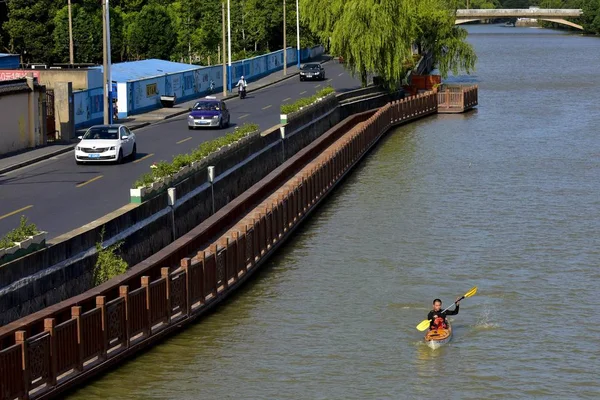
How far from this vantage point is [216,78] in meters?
91.6

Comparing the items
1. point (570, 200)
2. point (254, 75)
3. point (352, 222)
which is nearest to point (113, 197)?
point (352, 222)

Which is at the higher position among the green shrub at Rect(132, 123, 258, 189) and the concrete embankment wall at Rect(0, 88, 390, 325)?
the green shrub at Rect(132, 123, 258, 189)

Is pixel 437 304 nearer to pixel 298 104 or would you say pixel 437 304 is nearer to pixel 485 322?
pixel 485 322

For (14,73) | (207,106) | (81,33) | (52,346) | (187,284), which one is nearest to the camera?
(52,346)

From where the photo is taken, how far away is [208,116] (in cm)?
6209

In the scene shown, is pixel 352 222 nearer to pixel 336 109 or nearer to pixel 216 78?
pixel 336 109

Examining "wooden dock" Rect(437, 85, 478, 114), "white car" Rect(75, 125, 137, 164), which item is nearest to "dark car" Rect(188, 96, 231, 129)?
"white car" Rect(75, 125, 137, 164)

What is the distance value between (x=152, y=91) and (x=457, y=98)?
25.8 meters

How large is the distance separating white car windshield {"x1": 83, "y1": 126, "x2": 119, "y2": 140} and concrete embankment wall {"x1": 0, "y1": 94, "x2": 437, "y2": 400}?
7.80 m

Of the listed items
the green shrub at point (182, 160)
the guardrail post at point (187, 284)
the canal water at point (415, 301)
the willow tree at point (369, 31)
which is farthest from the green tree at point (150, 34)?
the guardrail post at point (187, 284)

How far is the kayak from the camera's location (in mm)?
28766

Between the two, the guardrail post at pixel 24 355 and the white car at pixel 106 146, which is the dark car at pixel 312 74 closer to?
the white car at pixel 106 146

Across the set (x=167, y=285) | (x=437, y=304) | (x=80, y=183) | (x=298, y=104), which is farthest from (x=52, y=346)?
(x=298, y=104)

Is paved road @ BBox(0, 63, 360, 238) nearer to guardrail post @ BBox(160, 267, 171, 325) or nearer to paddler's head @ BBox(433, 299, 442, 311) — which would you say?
guardrail post @ BBox(160, 267, 171, 325)
